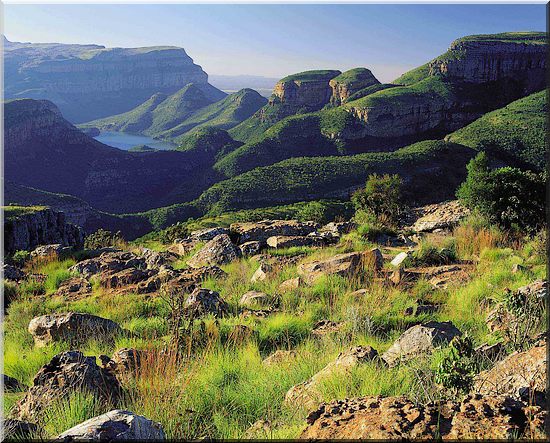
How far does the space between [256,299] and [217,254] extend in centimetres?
377

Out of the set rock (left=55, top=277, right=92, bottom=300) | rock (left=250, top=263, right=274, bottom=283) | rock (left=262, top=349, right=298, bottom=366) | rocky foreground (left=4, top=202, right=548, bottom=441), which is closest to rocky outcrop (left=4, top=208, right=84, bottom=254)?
rock (left=55, top=277, right=92, bottom=300)

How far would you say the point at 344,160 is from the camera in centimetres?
7475

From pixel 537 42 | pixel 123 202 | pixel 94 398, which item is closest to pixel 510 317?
pixel 94 398

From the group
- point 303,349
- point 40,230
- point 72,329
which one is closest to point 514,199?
point 303,349

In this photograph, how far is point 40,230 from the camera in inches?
1099

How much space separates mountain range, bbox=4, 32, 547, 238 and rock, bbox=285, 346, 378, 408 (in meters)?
62.9

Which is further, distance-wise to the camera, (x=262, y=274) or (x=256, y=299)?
(x=262, y=274)

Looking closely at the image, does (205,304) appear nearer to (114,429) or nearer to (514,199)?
(114,429)

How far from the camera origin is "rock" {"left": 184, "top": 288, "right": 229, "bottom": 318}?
521cm

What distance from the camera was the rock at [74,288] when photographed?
23.3 ft

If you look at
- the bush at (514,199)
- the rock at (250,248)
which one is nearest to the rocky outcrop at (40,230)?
the rock at (250,248)

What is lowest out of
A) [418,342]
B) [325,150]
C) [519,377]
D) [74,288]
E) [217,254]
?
[74,288]

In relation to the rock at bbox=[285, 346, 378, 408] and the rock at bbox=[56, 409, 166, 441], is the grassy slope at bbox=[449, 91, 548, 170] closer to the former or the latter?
the rock at bbox=[285, 346, 378, 408]

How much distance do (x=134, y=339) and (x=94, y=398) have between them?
170cm
